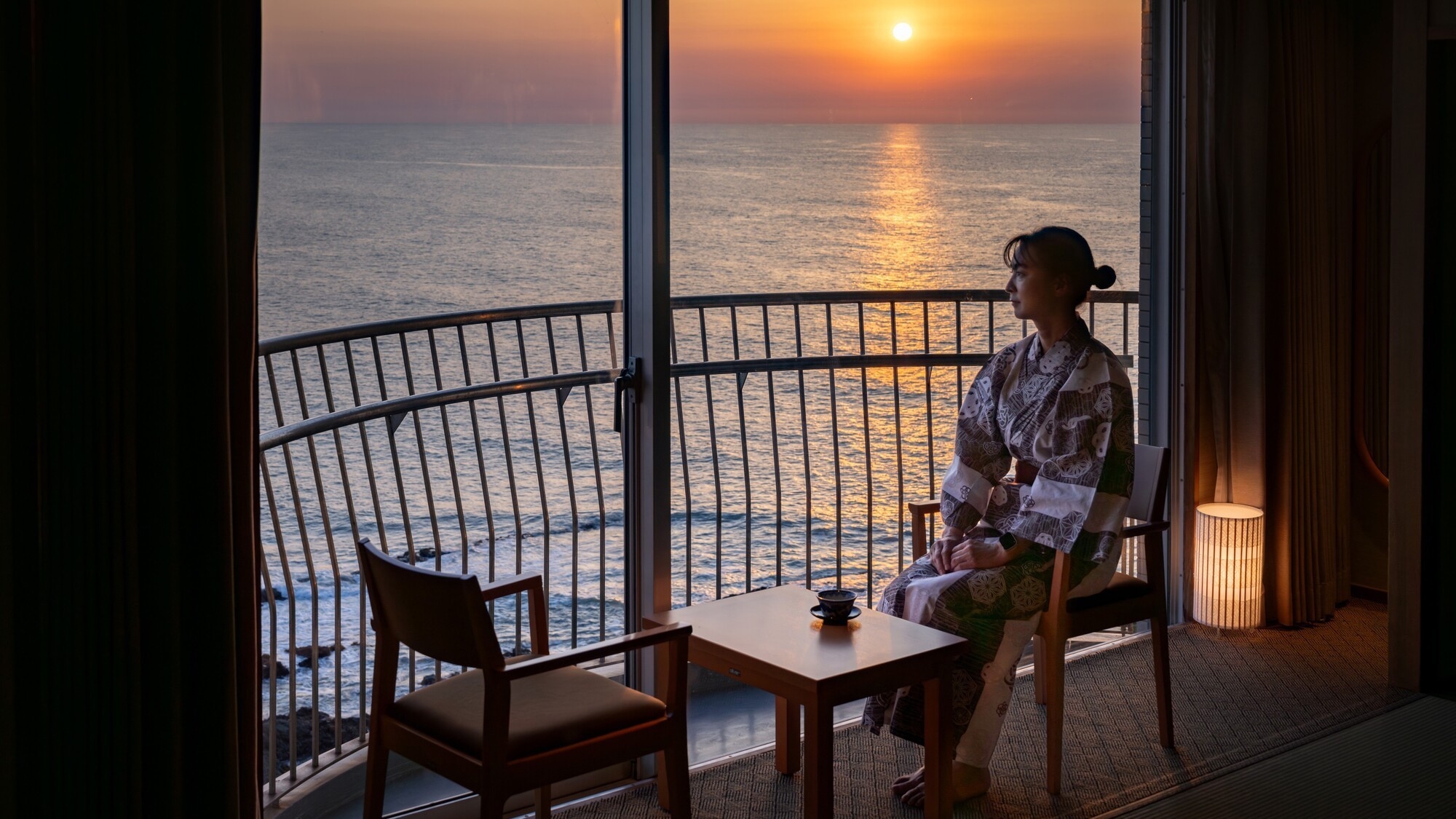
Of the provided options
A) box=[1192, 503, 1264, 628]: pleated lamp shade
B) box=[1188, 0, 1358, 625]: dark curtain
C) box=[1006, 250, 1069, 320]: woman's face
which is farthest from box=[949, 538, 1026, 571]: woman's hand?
box=[1188, 0, 1358, 625]: dark curtain

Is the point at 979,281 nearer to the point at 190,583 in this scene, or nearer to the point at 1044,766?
the point at 1044,766

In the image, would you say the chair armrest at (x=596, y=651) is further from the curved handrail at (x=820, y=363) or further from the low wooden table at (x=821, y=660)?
the curved handrail at (x=820, y=363)

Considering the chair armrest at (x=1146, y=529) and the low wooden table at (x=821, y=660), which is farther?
A: the chair armrest at (x=1146, y=529)

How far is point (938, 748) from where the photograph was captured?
110 inches

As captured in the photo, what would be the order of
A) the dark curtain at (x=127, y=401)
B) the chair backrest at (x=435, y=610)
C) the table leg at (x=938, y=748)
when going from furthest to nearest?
the table leg at (x=938, y=748)
the chair backrest at (x=435, y=610)
the dark curtain at (x=127, y=401)

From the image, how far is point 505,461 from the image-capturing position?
125 inches

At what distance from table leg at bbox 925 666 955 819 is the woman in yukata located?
173 mm

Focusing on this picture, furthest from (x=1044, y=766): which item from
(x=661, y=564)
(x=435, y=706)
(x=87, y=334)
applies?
(x=87, y=334)

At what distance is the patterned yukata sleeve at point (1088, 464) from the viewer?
10.1ft

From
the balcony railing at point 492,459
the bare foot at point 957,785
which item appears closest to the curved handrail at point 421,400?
the balcony railing at point 492,459

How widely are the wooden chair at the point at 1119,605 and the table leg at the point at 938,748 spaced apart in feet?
1.22

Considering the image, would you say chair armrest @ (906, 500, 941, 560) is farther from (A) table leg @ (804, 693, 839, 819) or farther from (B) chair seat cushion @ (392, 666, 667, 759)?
(B) chair seat cushion @ (392, 666, 667, 759)

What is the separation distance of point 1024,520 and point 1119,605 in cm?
35

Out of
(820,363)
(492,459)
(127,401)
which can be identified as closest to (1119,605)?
(820,363)
